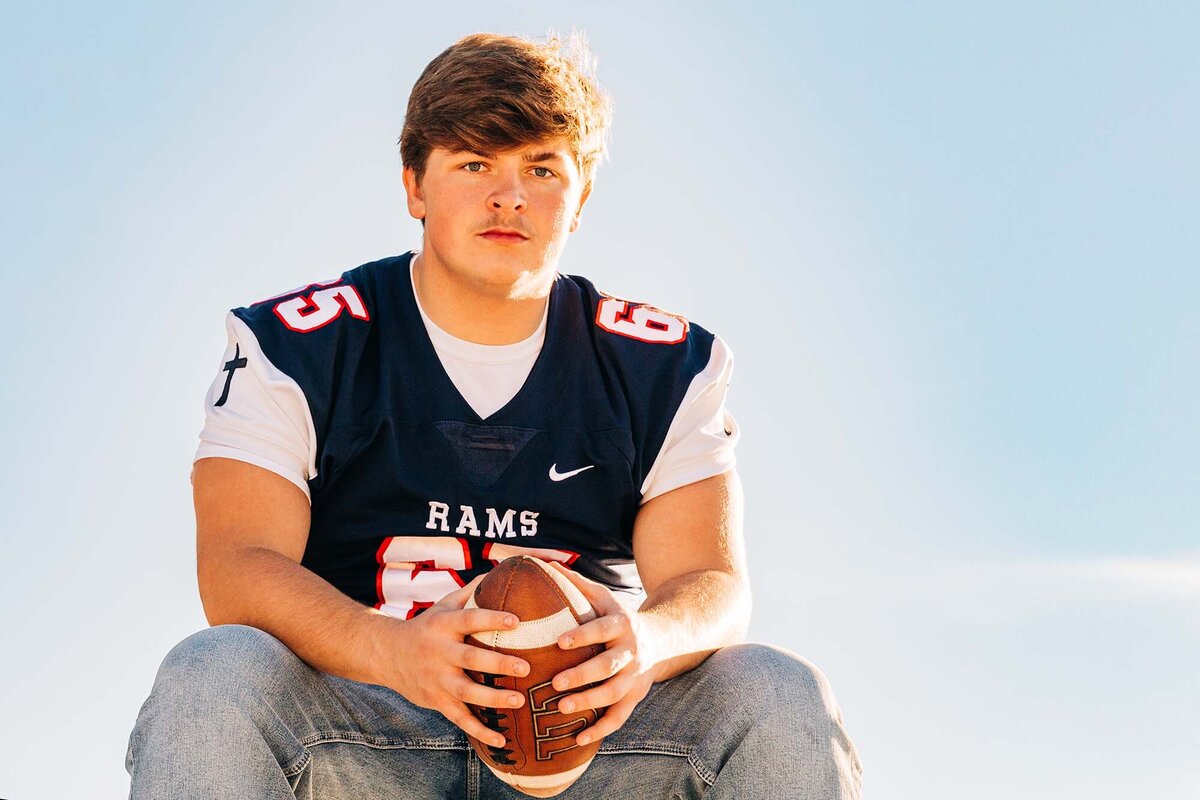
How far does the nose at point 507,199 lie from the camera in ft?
9.89

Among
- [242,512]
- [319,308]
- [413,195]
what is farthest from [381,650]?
[413,195]

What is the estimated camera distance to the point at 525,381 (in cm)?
302

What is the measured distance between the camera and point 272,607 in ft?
7.68

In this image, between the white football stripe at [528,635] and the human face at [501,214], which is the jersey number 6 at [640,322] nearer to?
the human face at [501,214]

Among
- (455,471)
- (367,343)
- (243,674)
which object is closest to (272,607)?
(243,674)

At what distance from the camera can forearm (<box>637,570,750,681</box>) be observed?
7.57ft

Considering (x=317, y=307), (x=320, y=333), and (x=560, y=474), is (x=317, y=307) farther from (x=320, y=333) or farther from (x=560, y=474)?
(x=560, y=474)

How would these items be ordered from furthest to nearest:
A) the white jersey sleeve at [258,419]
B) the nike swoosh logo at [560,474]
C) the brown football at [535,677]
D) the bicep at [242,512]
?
the nike swoosh logo at [560,474] < the white jersey sleeve at [258,419] < the bicep at [242,512] < the brown football at [535,677]

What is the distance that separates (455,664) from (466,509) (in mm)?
766

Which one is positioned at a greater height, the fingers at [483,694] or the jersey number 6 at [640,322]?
the jersey number 6 at [640,322]

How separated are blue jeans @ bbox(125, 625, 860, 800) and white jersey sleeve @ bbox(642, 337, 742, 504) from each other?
591 millimetres

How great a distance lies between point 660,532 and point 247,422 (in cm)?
94

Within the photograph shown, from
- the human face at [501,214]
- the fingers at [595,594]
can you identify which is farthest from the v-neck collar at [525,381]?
the fingers at [595,594]

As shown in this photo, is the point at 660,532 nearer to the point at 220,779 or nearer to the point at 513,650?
the point at 513,650
